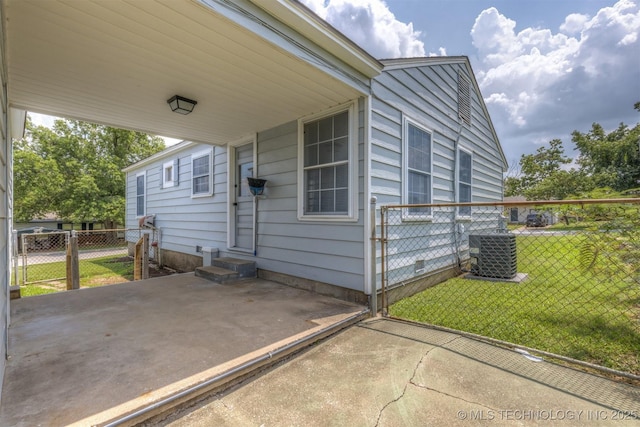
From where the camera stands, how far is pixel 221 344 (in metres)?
2.32

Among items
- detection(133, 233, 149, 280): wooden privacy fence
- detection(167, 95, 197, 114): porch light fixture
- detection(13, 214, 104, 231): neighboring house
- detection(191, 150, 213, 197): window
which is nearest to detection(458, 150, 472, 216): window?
detection(167, 95, 197, 114): porch light fixture

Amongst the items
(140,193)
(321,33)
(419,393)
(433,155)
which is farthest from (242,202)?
(140,193)

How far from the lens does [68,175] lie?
1567cm

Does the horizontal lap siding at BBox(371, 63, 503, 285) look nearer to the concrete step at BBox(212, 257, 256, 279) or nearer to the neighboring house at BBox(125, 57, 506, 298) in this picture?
the neighboring house at BBox(125, 57, 506, 298)

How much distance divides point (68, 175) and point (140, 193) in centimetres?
982

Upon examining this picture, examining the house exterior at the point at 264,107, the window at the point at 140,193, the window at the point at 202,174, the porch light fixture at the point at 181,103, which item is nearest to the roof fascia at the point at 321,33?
the house exterior at the point at 264,107

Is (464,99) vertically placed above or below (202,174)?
above

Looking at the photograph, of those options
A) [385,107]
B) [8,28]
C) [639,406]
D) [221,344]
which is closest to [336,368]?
[221,344]

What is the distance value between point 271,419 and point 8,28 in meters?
3.43

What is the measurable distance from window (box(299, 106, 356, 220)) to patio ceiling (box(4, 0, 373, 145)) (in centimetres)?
28

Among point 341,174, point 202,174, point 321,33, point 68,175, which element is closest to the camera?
point 321,33

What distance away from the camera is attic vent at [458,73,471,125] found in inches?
232

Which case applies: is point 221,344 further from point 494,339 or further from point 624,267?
point 624,267

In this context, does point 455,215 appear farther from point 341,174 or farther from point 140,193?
point 140,193
